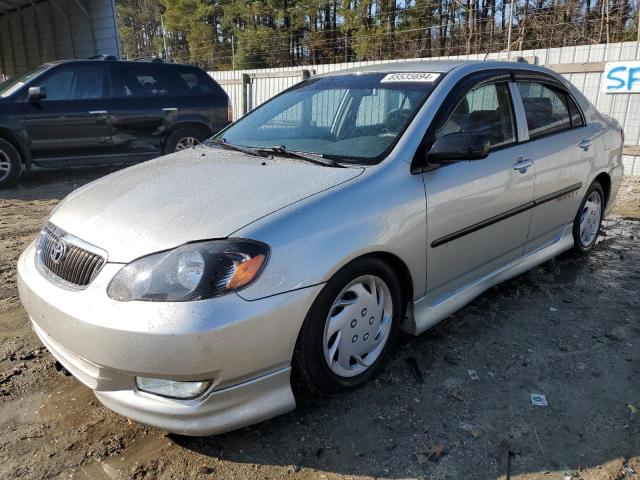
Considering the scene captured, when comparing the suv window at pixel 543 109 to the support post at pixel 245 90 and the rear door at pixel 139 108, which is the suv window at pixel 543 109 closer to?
the rear door at pixel 139 108

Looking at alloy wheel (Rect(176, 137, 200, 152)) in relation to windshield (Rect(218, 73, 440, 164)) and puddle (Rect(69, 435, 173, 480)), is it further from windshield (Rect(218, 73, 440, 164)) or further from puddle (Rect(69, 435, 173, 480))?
puddle (Rect(69, 435, 173, 480))

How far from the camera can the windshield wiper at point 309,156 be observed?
9.27ft

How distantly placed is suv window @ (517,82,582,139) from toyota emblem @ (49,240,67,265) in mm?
2981

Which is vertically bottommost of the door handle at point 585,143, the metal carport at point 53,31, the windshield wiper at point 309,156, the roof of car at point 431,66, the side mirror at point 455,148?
the door handle at point 585,143

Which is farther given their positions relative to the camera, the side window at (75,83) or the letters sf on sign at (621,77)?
the letters sf on sign at (621,77)

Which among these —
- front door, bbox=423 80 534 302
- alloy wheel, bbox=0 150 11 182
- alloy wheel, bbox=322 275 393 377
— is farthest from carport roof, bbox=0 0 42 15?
alloy wheel, bbox=322 275 393 377

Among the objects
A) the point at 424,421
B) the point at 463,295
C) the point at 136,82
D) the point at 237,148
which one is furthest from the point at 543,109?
the point at 136,82

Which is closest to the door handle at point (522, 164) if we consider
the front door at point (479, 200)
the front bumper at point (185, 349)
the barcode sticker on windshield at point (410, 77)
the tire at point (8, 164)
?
the front door at point (479, 200)

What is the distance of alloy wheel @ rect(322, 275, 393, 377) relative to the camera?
2529 millimetres

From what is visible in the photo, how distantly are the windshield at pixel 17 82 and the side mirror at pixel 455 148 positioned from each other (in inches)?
269

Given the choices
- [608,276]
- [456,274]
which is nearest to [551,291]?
[608,276]

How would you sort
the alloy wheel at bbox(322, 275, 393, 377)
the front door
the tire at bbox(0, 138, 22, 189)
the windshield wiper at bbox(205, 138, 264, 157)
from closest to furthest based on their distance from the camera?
the alloy wheel at bbox(322, 275, 393, 377) → the front door → the windshield wiper at bbox(205, 138, 264, 157) → the tire at bbox(0, 138, 22, 189)

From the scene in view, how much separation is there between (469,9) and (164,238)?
1824cm

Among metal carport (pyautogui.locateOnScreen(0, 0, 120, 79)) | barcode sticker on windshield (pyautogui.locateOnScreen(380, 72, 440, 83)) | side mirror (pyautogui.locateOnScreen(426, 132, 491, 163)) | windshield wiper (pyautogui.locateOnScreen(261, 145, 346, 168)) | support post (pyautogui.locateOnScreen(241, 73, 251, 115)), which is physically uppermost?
metal carport (pyautogui.locateOnScreen(0, 0, 120, 79))
